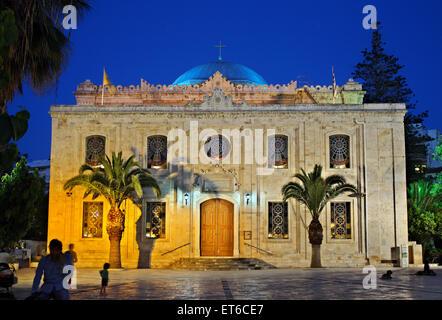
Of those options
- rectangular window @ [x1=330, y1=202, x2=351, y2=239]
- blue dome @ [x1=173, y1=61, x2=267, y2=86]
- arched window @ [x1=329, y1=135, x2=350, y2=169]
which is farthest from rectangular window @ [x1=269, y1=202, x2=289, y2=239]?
blue dome @ [x1=173, y1=61, x2=267, y2=86]

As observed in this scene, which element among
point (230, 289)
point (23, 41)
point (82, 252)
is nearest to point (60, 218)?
point (82, 252)

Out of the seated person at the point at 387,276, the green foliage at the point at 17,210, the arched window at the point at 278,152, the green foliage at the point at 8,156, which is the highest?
the arched window at the point at 278,152

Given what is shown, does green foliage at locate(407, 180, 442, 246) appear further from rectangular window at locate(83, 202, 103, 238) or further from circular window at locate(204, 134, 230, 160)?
rectangular window at locate(83, 202, 103, 238)

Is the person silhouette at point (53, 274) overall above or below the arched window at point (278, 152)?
below

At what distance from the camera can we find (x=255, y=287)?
15.3 meters

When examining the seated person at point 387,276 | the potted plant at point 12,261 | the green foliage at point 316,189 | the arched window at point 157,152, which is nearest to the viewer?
the seated person at point 387,276

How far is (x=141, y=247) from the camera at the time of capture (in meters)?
24.7

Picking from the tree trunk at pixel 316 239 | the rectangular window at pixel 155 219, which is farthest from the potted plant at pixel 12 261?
the tree trunk at pixel 316 239

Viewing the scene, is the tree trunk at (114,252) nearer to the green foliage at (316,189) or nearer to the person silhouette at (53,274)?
the green foliage at (316,189)

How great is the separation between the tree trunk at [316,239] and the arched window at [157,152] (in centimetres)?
737

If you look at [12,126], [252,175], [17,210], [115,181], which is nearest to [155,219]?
[115,181]

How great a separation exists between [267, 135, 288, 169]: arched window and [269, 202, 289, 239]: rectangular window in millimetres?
1786

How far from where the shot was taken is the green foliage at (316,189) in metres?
22.5

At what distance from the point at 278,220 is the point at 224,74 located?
1043cm
